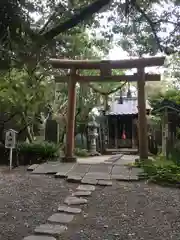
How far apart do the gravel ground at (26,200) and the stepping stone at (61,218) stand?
0.11 m

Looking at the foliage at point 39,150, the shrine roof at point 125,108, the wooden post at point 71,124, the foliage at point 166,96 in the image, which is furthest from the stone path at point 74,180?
the shrine roof at point 125,108

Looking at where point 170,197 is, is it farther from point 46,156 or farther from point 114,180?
point 46,156

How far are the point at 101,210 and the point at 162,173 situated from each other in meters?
2.63

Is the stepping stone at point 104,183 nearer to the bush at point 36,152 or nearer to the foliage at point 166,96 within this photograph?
the bush at point 36,152

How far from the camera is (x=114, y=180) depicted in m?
6.95

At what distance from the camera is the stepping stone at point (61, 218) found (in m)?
4.29

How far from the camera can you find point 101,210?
16.1ft

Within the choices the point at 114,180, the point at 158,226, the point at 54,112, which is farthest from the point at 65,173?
the point at 54,112

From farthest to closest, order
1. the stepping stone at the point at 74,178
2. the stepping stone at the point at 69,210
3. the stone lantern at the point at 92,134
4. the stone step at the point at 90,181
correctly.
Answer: the stone lantern at the point at 92,134 < the stepping stone at the point at 74,178 < the stone step at the point at 90,181 < the stepping stone at the point at 69,210

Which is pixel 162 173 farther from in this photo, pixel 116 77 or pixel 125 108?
pixel 125 108

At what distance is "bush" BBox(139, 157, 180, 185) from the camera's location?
6.77m

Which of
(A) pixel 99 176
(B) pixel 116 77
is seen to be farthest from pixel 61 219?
(B) pixel 116 77

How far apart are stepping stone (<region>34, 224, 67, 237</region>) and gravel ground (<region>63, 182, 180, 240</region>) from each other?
95mm

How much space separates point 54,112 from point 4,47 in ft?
32.3
